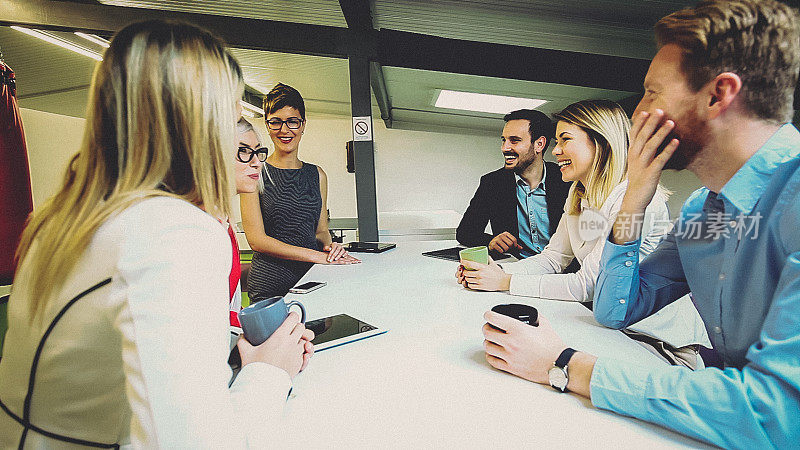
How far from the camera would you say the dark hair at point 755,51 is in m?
0.79

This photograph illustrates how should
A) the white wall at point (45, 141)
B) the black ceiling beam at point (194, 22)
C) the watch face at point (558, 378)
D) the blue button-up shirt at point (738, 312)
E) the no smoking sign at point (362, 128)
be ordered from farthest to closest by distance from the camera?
the white wall at point (45, 141) < the no smoking sign at point (362, 128) < the black ceiling beam at point (194, 22) < the watch face at point (558, 378) < the blue button-up shirt at point (738, 312)

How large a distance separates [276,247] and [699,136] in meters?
1.82

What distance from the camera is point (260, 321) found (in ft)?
2.58

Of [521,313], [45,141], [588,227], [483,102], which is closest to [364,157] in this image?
[588,227]

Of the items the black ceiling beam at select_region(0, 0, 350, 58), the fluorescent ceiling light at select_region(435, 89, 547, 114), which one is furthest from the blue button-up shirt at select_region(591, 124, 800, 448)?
the fluorescent ceiling light at select_region(435, 89, 547, 114)

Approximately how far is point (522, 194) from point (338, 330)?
2.18m

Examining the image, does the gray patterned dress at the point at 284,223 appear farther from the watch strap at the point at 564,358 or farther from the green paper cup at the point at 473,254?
the watch strap at the point at 564,358

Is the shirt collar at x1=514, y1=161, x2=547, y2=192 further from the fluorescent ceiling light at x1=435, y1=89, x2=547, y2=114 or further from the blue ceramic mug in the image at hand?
Answer: the blue ceramic mug

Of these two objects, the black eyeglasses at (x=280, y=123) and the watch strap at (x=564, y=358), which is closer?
the watch strap at (x=564, y=358)

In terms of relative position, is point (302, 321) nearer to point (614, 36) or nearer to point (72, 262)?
point (72, 262)

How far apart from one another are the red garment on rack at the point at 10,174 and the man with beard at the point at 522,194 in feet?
8.53

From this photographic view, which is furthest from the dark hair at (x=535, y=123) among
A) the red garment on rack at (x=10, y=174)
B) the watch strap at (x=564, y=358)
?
the red garment on rack at (x=10, y=174)

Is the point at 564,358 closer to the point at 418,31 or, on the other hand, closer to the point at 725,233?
the point at 725,233

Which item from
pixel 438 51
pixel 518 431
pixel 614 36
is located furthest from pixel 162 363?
pixel 614 36
